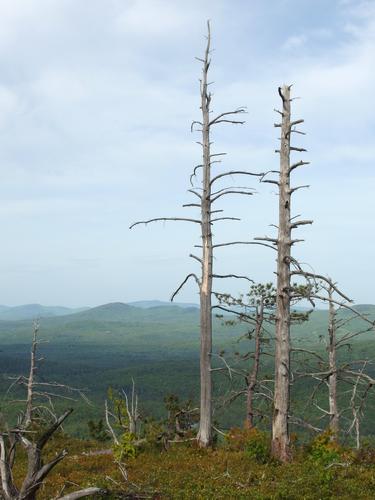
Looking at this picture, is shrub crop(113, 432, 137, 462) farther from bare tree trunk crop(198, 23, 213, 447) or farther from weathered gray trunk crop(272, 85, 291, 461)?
weathered gray trunk crop(272, 85, 291, 461)

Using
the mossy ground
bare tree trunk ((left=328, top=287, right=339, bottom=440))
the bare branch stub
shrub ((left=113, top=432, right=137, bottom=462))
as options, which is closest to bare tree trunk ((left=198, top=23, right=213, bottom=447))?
the mossy ground

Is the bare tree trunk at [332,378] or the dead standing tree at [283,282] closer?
the dead standing tree at [283,282]

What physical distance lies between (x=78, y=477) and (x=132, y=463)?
64.0 inches

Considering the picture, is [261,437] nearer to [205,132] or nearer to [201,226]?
[201,226]

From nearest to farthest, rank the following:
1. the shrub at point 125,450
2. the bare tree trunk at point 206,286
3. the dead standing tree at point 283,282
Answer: the dead standing tree at point 283,282, the shrub at point 125,450, the bare tree trunk at point 206,286

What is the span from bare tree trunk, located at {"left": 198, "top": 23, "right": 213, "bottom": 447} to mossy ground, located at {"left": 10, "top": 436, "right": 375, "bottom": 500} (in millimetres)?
1006

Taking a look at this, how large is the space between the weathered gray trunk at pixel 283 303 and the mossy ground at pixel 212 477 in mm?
784

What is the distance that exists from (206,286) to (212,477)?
5.96m

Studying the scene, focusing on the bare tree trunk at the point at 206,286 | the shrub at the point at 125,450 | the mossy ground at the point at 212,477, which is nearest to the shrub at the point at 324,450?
the mossy ground at the point at 212,477

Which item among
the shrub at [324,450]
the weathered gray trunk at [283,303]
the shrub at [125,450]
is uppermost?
the weathered gray trunk at [283,303]

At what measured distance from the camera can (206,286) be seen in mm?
15805

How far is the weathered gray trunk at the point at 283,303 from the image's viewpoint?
1263 cm

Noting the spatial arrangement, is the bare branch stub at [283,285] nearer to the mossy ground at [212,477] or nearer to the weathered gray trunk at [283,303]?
the weathered gray trunk at [283,303]

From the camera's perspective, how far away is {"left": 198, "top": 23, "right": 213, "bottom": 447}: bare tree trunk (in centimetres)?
1548
